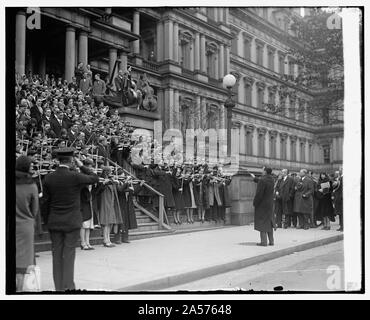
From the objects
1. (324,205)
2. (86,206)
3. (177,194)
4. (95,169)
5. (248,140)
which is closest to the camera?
(86,206)

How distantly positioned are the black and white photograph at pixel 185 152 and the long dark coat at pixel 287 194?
4 cm

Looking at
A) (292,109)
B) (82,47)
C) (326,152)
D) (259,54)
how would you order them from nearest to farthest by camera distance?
(326,152) < (292,109) < (259,54) < (82,47)

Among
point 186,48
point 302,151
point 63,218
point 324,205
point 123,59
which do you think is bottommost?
point 324,205

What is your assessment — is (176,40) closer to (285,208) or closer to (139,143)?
(139,143)

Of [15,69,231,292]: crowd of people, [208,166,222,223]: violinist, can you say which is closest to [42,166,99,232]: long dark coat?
[15,69,231,292]: crowd of people

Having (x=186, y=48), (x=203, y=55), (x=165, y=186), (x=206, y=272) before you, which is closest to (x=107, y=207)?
(x=206, y=272)

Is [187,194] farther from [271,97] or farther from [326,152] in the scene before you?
[326,152]

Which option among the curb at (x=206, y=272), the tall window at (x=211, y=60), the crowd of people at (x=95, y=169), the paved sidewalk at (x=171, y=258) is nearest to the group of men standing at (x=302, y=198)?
the paved sidewalk at (x=171, y=258)

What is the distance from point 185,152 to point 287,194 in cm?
378

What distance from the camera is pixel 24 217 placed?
21.1 ft

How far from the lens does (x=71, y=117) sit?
45.6 feet

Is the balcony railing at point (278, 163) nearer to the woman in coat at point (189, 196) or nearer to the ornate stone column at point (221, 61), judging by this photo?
the woman in coat at point (189, 196)

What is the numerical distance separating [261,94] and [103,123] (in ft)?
18.2
